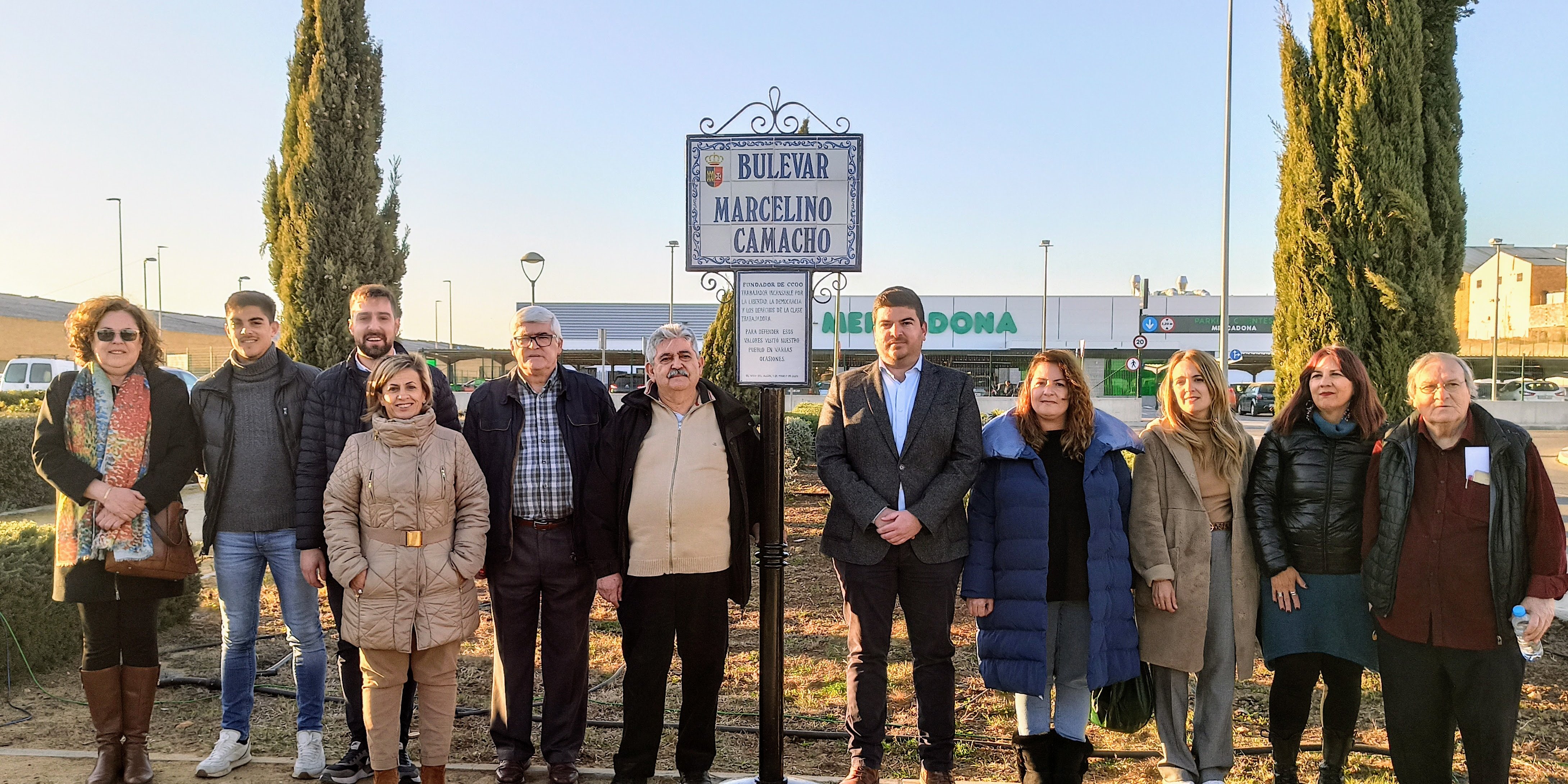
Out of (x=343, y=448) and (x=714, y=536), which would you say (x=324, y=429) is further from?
(x=714, y=536)

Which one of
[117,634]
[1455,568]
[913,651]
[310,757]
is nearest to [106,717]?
[117,634]

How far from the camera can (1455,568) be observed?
3270 millimetres

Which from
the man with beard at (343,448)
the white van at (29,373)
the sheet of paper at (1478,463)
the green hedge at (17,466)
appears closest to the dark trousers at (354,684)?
the man with beard at (343,448)

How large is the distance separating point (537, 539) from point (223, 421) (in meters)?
1.43

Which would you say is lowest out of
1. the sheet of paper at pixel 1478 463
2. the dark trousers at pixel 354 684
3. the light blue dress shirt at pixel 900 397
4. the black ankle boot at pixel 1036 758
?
the black ankle boot at pixel 1036 758

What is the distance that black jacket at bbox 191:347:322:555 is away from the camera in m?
3.86

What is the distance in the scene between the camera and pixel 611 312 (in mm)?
42062

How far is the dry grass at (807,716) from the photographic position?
13.5 ft

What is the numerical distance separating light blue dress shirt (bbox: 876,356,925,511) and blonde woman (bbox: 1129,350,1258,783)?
945 millimetres

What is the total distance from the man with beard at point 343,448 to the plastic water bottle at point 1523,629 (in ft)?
13.1

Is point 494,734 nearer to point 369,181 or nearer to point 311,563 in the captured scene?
point 311,563

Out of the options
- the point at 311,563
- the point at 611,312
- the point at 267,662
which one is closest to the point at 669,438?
the point at 311,563

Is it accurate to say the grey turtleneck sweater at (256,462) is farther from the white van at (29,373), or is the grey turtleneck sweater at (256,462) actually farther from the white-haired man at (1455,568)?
the white van at (29,373)

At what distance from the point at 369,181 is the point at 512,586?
217 inches
